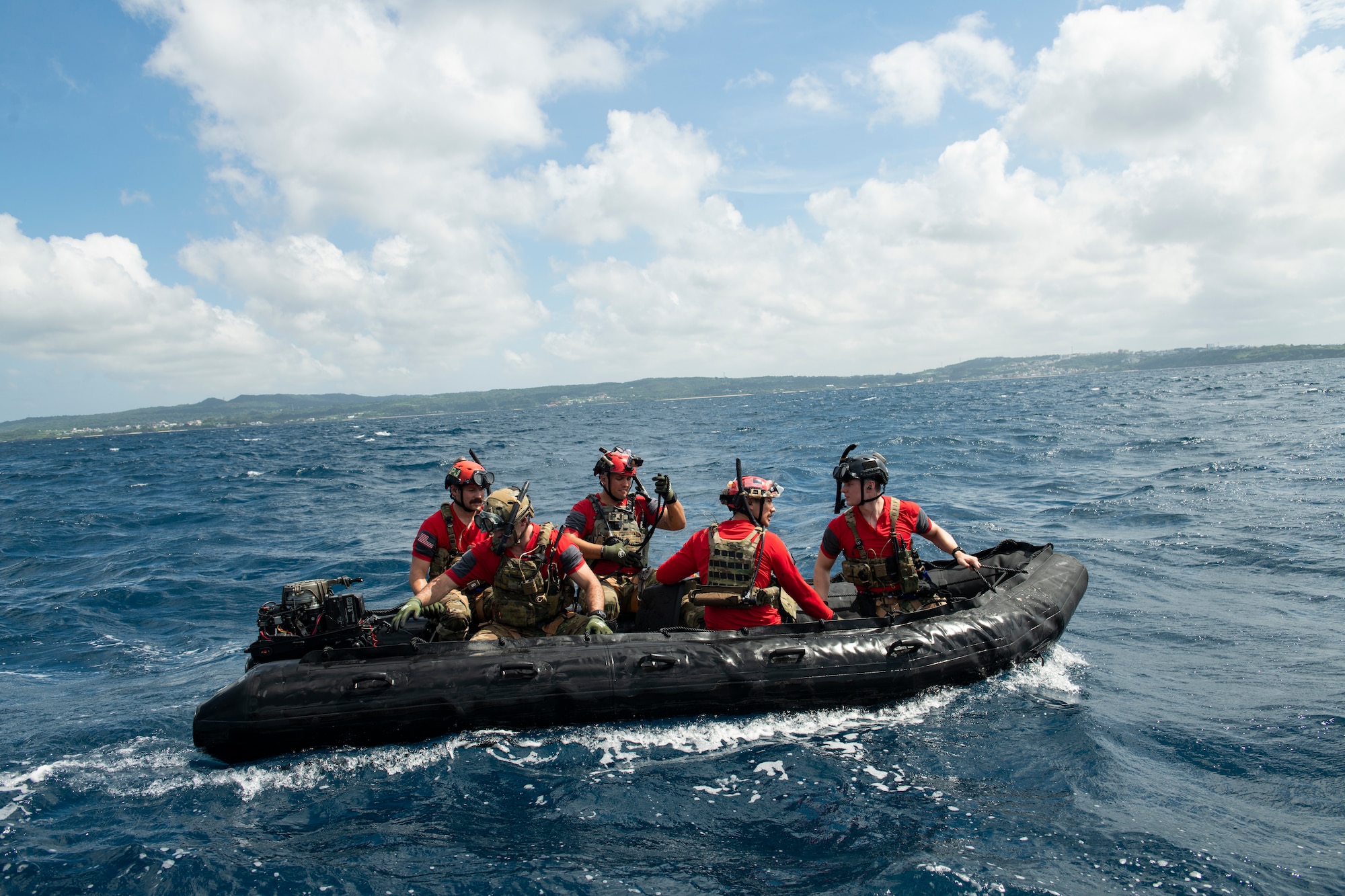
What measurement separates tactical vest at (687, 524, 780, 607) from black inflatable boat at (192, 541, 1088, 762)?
28 cm

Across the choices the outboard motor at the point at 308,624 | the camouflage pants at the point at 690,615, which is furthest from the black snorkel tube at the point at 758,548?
the outboard motor at the point at 308,624

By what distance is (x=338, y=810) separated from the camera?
4.86 meters

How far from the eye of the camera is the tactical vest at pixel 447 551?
295 inches

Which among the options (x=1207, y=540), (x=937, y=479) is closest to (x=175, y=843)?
(x=1207, y=540)

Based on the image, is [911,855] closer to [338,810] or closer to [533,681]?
[533,681]

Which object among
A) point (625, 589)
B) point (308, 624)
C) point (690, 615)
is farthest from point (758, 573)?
point (308, 624)

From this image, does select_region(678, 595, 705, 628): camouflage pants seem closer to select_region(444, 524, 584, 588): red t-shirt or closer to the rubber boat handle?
select_region(444, 524, 584, 588): red t-shirt

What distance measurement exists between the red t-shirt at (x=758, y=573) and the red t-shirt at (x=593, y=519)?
3.71 ft

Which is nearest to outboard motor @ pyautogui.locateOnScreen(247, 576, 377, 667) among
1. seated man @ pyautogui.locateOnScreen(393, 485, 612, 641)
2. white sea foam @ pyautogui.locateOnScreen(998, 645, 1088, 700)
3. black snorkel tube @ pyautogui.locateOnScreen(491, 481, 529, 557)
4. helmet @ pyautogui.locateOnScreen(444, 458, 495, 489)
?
seated man @ pyautogui.locateOnScreen(393, 485, 612, 641)

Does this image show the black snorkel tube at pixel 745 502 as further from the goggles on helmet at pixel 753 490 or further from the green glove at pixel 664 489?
the green glove at pixel 664 489

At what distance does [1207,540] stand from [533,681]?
10725 millimetres

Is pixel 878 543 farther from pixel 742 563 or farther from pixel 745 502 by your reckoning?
pixel 745 502

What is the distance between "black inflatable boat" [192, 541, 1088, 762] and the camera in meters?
5.65

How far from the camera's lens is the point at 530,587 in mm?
6395
